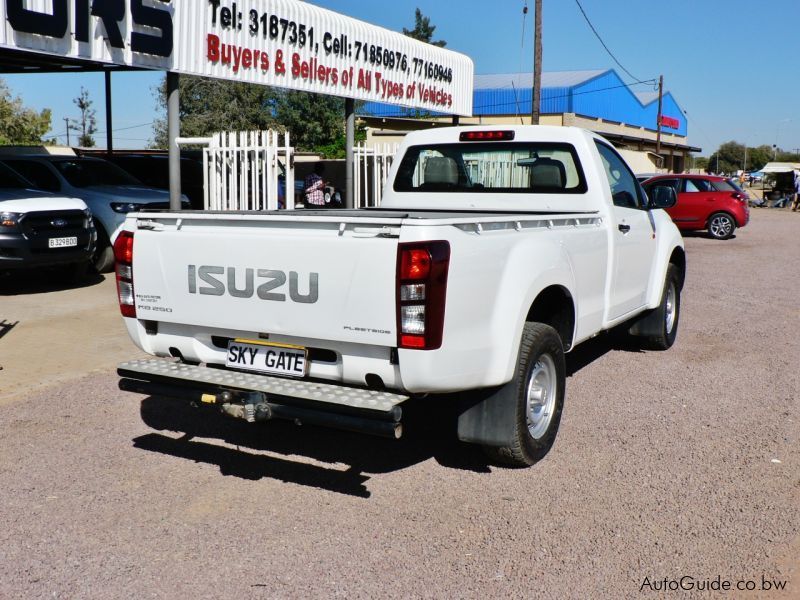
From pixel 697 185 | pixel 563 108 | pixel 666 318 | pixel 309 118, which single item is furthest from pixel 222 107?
pixel 666 318

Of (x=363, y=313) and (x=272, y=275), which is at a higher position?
(x=272, y=275)

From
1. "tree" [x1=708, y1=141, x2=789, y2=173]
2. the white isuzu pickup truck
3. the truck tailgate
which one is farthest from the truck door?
"tree" [x1=708, y1=141, x2=789, y2=173]

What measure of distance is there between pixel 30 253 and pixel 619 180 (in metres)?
7.84

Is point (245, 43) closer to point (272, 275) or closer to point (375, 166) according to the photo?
point (375, 166)

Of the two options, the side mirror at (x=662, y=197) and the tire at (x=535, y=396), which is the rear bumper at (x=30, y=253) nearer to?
→ the side mirror at (x=662, y=197)

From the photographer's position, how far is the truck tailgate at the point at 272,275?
3.99 meters

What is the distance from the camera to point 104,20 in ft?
33.1

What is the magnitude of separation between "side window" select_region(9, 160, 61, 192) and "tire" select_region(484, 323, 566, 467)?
10735mm

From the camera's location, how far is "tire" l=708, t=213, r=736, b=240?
22406mm

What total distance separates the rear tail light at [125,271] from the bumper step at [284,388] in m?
0.34

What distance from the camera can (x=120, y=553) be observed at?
150 inches

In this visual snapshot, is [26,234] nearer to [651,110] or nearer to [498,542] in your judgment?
[498,542]

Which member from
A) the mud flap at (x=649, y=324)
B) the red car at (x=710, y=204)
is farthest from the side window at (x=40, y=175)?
the red car at (x=710, y=204)

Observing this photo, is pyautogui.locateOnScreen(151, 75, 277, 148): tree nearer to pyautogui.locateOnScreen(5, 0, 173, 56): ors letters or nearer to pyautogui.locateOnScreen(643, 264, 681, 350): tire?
pyautogui.locateOnScreen(5, 0, 173, 56): ors letters
